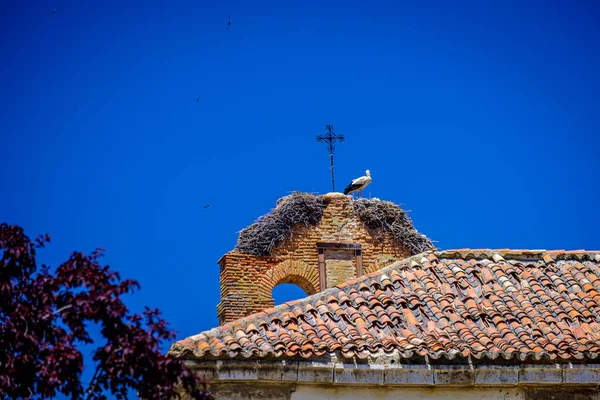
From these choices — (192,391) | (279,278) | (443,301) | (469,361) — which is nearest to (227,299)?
(279,278)

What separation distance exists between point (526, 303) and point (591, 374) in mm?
1554

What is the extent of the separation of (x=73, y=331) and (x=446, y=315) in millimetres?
5552

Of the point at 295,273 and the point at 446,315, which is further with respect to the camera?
the point at 295,273

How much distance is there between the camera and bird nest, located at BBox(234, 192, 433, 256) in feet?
56.0

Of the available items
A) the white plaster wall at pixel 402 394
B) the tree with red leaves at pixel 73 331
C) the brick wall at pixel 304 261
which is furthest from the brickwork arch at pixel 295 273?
the tree with red leaves at pixel 73 331

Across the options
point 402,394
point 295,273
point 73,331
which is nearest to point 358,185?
point 295,273

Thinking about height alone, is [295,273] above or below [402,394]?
above

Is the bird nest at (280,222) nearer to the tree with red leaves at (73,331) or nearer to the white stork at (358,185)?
the white stork at (358,185)

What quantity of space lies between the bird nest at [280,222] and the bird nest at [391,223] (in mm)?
768

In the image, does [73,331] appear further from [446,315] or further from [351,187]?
[351,187]

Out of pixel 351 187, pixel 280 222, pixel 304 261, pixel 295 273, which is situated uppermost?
pixel 351 187

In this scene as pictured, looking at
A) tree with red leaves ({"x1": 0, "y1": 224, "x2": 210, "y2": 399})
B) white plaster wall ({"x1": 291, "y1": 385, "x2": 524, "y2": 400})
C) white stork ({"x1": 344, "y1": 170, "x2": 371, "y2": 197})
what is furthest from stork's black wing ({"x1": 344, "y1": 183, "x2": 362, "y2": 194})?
tree with red leaves ({"x1": 0, "y1": 224, "x2": 210, "y2": 399})

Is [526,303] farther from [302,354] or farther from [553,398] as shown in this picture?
[302,354]

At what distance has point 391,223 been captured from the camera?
1777cm
